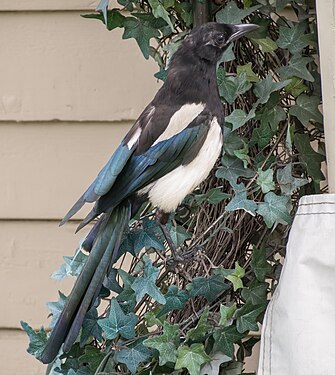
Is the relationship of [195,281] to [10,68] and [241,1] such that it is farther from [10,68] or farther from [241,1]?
[10,68]

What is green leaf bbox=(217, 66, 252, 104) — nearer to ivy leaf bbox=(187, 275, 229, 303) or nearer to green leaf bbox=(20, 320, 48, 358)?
ivy leaf bbox=(187, 275, 229, 303)

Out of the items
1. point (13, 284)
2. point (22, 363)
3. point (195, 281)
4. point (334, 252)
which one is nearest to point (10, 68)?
point (13, 284)

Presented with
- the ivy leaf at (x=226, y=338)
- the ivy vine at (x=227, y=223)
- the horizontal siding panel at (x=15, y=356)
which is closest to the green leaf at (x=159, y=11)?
the ivy vine at (x=227, y=223)

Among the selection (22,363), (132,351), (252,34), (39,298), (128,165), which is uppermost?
(252,34)

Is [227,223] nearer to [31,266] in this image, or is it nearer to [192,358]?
[192,358]

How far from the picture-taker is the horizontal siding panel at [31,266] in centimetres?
200

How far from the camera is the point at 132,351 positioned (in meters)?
1.40

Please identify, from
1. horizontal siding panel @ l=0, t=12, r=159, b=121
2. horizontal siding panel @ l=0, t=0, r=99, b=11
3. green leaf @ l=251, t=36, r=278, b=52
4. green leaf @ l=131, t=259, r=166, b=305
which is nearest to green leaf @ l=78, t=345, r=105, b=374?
green leaf @ l=131, t=259, r=166, b=305

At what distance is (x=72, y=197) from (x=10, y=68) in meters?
0.31

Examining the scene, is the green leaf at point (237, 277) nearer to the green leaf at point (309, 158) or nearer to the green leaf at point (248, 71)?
the green leaf at point (309, 158)

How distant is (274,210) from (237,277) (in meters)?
0.12

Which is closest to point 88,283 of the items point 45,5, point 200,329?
point 200,329

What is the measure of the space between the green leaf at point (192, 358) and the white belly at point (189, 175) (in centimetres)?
23

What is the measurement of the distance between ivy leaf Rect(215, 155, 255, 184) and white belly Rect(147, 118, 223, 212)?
1.4 inches
